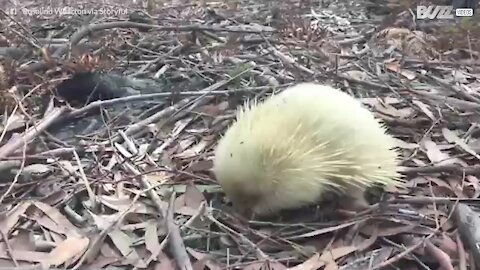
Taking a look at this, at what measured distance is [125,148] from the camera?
4.27 feet

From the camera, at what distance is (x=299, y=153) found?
1080 mm

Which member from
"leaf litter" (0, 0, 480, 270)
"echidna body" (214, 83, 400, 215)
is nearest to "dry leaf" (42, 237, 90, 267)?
"leaf litter" (0, 0, 480, 270)

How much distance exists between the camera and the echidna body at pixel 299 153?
106 cm

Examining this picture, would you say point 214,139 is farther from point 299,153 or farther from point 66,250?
point 66,250

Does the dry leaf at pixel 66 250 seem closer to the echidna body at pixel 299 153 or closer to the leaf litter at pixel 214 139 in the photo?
the leaf litter at pixel 214 139

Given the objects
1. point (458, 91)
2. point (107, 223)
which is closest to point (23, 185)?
point (107, 223)

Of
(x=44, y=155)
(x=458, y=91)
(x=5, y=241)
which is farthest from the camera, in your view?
(x=458, y=91)

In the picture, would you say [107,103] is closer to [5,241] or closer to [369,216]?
[5,241]

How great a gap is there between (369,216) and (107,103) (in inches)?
22.8

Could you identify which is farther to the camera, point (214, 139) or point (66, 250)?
point (214, 139)

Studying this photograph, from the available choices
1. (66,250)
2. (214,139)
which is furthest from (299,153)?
(66,250)

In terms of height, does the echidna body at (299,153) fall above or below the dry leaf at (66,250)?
above

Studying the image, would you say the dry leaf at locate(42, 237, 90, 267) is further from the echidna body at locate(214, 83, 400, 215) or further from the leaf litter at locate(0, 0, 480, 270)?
the echidna body at locate(214, 83, 400, 215)

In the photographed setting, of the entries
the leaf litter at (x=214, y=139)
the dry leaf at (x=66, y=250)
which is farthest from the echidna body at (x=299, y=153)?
the dry leaf at (x=66, y=250)
